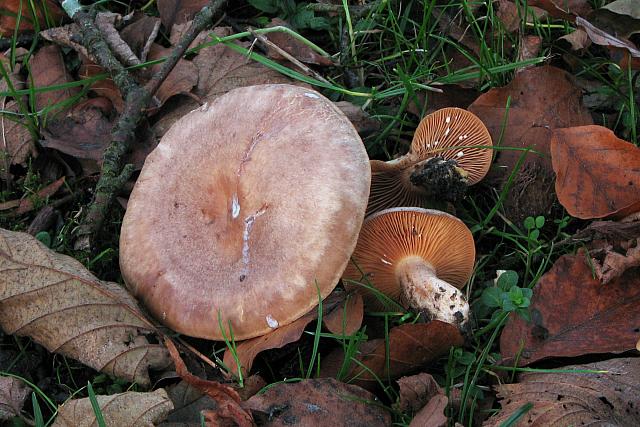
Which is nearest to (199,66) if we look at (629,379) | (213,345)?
(213,345)

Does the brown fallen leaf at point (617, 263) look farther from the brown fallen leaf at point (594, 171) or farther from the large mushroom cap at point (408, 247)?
the large mushroom cap at point (408, 247)

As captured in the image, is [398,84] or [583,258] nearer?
[583,258]

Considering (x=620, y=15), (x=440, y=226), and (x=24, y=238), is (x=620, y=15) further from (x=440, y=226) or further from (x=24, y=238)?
(x=24, y=238)

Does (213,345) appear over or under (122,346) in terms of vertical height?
under

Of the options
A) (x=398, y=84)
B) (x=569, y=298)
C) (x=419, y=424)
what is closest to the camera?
(x=419, y=424)

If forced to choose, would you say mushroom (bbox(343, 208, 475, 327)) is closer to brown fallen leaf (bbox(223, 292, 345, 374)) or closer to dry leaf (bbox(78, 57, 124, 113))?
brown fallen leaf (bbox(223, 292, 345, 374))

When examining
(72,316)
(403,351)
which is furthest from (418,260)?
(72,316)
